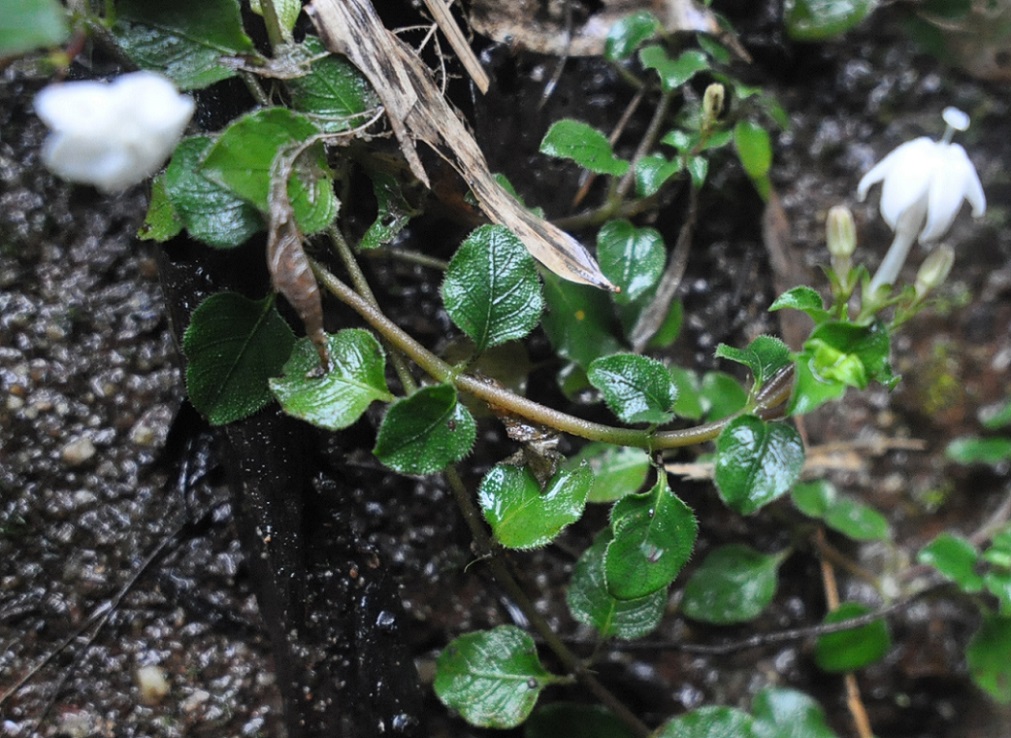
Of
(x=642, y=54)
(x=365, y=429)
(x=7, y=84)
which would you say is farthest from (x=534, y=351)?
(x=7, y=84)

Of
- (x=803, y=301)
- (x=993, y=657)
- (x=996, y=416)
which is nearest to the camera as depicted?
(x=803, y=301)

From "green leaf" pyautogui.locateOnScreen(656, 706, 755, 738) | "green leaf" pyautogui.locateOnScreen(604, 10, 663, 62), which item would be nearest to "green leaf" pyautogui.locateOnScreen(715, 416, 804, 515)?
"green leaf" pyautogui.locateOnScreen(656, 706, 755, 738)

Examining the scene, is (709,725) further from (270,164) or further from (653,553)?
(270,164)

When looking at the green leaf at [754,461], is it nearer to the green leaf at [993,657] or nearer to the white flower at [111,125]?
the white flower at [111,125]

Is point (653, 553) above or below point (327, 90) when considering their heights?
below

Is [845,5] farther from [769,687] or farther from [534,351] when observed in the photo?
[769,687]

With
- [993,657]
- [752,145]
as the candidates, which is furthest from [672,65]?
[993,657]
